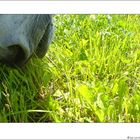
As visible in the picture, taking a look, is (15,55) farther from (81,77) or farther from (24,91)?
(81,77)

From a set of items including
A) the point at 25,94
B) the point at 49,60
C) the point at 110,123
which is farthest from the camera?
the point at 49,60

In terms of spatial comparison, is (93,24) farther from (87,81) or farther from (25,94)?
(25,94)

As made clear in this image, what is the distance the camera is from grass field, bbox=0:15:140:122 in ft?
4.25

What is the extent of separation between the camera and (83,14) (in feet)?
5.00

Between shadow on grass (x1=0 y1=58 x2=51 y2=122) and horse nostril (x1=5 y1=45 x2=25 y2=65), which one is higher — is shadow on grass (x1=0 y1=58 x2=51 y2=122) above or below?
→ below

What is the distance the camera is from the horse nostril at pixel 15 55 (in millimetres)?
1285

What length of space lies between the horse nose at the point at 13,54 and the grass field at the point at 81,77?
0.05 meters

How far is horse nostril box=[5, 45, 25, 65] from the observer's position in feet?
4.22

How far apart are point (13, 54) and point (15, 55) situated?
10 millimetres

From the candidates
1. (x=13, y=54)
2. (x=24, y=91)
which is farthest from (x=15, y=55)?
(x=24, y=91)

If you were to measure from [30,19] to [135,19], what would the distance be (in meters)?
0.40

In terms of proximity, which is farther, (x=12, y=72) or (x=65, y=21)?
(x=65, y=21)
